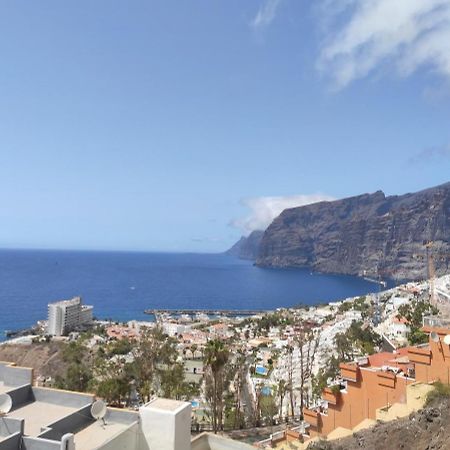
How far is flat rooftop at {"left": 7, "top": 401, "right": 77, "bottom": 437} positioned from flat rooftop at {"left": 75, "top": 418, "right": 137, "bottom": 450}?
2.06 ft

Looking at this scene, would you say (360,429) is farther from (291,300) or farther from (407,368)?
(291,300)

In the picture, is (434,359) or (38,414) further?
(434,359)

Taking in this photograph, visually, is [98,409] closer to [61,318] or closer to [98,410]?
[98,410]

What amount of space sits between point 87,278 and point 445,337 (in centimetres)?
15993

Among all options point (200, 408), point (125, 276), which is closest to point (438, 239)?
point (125, 276)

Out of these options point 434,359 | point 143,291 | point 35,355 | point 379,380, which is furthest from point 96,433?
point 143,291

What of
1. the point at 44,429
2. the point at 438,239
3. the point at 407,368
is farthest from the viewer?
the point at 438,239

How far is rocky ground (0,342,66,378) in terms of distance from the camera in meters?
49.6

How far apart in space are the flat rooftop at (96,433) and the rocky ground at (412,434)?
13.4ft

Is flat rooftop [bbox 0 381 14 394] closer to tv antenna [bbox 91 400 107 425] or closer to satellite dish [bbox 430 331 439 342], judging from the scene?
tv antenna [bbox 91 400 107 425]

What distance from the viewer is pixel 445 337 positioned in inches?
397

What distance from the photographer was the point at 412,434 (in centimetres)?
864

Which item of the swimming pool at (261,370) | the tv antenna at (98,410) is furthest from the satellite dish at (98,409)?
the swimming pool at (261,370)

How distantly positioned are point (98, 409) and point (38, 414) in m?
1.28
